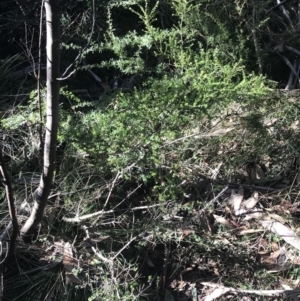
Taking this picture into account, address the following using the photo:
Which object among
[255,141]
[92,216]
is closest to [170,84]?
[255,141]

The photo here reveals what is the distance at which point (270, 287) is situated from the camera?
2.15 m

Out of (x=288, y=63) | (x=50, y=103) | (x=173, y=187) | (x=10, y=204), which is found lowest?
(x=173, y=187)

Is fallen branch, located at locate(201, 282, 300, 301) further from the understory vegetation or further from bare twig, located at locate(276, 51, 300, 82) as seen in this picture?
bare twig, located at locate(276, 51, 300, 82)

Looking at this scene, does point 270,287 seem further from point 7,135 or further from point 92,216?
point 7,135

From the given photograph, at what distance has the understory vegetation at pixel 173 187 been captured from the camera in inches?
86.0

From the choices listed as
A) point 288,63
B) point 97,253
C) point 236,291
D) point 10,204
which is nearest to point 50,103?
point 10,204

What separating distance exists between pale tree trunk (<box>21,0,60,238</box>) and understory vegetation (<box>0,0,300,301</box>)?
0.30 metres

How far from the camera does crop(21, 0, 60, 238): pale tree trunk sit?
56.4 inches

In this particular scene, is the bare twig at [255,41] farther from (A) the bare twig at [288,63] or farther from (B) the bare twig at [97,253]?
(B) the bare twig at [97,253]

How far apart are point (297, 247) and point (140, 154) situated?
0.83 m

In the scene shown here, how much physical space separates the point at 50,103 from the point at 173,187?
0.90m

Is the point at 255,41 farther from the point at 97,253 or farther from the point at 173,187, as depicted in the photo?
the point at 97,253

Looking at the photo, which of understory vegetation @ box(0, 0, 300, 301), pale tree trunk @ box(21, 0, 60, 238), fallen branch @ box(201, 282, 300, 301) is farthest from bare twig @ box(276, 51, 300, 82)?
pale tree trunk @ box(21, 0, 60, 238)

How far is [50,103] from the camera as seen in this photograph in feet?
5.35
